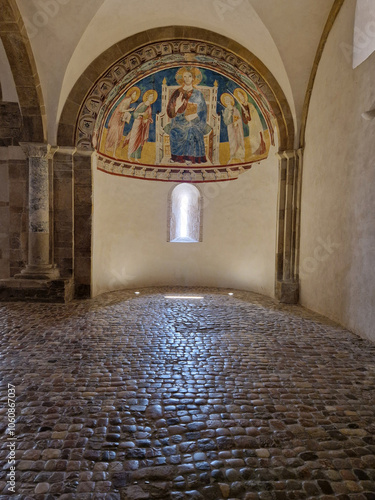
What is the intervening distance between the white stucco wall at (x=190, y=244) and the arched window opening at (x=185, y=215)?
26 cm

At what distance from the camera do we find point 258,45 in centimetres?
779

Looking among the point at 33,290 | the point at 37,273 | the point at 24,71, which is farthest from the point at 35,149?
the point at 33,290

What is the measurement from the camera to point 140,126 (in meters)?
10.1

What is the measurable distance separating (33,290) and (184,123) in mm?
6362

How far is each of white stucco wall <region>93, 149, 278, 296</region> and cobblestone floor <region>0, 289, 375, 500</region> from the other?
3.80m

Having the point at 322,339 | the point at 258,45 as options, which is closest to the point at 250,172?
the point at 258,45

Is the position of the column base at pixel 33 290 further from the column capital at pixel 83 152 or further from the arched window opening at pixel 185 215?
the arched window opening at pixel 185 215

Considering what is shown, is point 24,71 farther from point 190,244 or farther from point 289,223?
point 289,223

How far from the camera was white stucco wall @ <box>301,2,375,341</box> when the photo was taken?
5465 millimetres

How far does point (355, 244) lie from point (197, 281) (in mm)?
5875

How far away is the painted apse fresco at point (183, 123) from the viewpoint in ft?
29.6

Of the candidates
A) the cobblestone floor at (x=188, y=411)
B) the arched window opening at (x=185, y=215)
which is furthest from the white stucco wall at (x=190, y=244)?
the cobblestone floor at (x=188, y=411)

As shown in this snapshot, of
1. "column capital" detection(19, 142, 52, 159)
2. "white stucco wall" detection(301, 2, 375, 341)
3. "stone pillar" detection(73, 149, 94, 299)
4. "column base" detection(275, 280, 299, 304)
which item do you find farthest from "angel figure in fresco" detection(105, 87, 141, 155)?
"column base" detection(275, 280, 299, 304)

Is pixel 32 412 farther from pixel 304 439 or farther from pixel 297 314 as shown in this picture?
pixel 297 314
